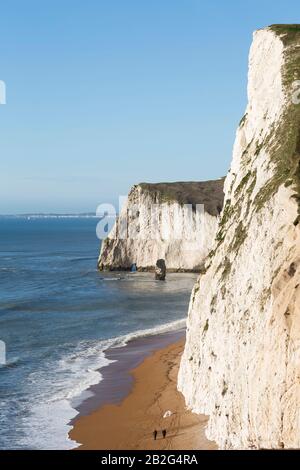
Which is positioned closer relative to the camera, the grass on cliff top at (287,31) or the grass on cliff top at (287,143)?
the grass on cliff top at (287,143)

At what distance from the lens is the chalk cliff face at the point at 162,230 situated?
9962cm

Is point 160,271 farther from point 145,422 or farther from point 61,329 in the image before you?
point 145,422


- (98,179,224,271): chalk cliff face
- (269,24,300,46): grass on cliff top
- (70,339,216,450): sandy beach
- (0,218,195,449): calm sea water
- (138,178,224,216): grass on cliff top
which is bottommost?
(0,218,195,449): calm sea water

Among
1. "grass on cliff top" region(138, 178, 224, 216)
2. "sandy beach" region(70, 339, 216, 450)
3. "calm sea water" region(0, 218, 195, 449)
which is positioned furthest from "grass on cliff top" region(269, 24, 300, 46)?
"grass on cliff top" region(138, 178, 224, 216)

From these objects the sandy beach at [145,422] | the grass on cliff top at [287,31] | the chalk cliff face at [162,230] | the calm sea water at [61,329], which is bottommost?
the calm sea water at [61,329]

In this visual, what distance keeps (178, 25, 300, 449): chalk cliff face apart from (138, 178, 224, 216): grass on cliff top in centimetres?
6754

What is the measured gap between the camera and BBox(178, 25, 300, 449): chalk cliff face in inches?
687

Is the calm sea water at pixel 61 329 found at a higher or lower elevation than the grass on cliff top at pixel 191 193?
lower

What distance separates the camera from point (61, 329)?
51844mm

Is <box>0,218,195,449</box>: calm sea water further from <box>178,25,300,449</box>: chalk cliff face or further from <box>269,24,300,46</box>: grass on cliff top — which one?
<box>269,24,300,46</box>: grass on cliff top

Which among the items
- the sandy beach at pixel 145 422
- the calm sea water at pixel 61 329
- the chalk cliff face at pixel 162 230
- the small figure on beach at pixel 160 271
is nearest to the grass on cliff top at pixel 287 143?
the sandy beach at pixel 145 422

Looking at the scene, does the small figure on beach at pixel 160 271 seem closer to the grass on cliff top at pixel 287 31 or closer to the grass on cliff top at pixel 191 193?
the grass on cliff top at pixel 191 193
